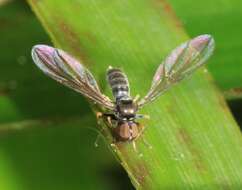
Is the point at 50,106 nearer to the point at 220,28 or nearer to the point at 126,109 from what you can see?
the point at 126,109

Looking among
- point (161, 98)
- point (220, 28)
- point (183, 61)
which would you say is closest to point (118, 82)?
point (161, 98)

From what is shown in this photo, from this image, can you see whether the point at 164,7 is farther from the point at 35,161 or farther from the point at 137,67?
the point at 35,161

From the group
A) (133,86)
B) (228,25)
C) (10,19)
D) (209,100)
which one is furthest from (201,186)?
(10,19)

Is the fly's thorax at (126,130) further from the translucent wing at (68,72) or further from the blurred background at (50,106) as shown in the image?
the blurred background at (50,106)

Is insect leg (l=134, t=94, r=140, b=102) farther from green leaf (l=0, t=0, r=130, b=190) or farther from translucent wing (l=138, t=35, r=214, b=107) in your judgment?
green leaf (l=0, t=0, r=130, b=190)

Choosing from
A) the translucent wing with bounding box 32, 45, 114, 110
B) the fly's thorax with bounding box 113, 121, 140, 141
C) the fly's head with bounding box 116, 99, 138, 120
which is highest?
the translucent wing with bounding box 32, 45, 114, 110

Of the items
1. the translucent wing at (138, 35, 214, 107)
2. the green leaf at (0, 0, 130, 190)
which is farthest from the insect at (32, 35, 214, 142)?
the green leaf at (0, 0, 130, 190)
